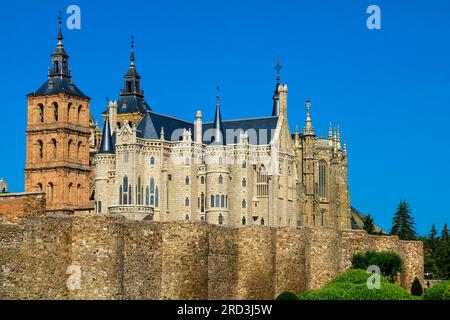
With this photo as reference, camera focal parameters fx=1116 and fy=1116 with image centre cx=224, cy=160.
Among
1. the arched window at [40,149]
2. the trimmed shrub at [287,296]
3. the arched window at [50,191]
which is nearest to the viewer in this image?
the trimmed shrub at [287,296]

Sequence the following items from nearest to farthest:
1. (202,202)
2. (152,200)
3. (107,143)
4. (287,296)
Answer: (287,296), (152,200), (202,202), (107,143)

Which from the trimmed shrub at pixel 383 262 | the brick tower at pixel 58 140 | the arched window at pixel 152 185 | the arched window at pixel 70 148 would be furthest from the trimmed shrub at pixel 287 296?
the arched window at pixel 70 148

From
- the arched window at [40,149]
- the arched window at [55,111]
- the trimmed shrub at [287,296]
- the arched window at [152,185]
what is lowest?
the trimmed shrub at [287,296]

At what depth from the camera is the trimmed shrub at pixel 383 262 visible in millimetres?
48500

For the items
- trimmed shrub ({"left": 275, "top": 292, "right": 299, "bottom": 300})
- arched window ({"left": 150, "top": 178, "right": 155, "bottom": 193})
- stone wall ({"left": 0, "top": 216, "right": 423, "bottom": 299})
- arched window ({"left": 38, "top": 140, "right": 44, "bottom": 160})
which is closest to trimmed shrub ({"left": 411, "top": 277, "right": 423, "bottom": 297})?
→ stone wall ({"left": 0, "top": 216, "right": 423, "bottom": 299})

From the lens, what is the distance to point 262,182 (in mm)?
122188

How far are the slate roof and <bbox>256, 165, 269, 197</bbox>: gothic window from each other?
3088 cm

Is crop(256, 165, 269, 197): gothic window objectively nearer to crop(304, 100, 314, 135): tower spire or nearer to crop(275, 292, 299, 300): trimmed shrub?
crop(304, 100, 314, 135): tower spire

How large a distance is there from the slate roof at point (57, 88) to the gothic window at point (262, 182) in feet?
101

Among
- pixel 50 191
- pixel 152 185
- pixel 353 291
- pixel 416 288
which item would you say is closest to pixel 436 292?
pixel 416 288

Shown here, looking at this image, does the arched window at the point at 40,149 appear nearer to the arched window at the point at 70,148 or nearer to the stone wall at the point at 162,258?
the arched window at the point at 70,148

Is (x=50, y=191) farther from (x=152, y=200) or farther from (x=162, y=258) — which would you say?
(x=162, y=258)

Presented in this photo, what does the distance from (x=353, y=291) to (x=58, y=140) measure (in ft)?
323

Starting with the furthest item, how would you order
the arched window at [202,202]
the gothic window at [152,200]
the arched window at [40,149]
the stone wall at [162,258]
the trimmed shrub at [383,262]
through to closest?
1. the arched window at [40,149]
2. the arched window at [202,202]
3. the gothic window at [152,200]
4. the trimmed shrub at [383,262]
5. the stone wall at [162,258]
